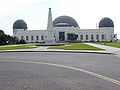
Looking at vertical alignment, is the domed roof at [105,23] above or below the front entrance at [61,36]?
above

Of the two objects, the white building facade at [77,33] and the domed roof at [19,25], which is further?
the domed roof at [19,25]

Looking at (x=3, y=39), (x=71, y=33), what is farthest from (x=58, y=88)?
(x=71, y=33)

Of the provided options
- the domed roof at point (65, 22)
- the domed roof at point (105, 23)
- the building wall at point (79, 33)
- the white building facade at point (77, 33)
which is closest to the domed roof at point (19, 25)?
the white building facade at point (77, 33)

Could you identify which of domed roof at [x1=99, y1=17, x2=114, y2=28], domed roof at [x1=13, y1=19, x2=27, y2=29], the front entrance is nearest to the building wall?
domed roof at [x1=99, y1=17, x2=114, y2=28]

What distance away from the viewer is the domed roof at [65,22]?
174800 mm

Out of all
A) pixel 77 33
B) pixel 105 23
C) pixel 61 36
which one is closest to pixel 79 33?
pixel 77 33

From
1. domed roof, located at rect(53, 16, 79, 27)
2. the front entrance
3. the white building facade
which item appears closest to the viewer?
the front entrance

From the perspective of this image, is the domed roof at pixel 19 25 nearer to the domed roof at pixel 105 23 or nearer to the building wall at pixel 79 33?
the building wall at pixel 79 33

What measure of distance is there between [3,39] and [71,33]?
250 feet

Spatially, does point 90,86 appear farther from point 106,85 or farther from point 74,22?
point 74,22

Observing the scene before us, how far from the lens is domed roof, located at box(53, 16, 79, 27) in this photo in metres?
175

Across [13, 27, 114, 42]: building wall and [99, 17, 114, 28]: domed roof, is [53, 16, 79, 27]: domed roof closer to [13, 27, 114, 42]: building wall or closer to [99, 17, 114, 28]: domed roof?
[13, 27, 114, 42]: building wall

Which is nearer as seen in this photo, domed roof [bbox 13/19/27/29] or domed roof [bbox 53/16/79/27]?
domed roof [bbox 53/16/79/27]

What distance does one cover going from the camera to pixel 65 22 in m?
→ 176
